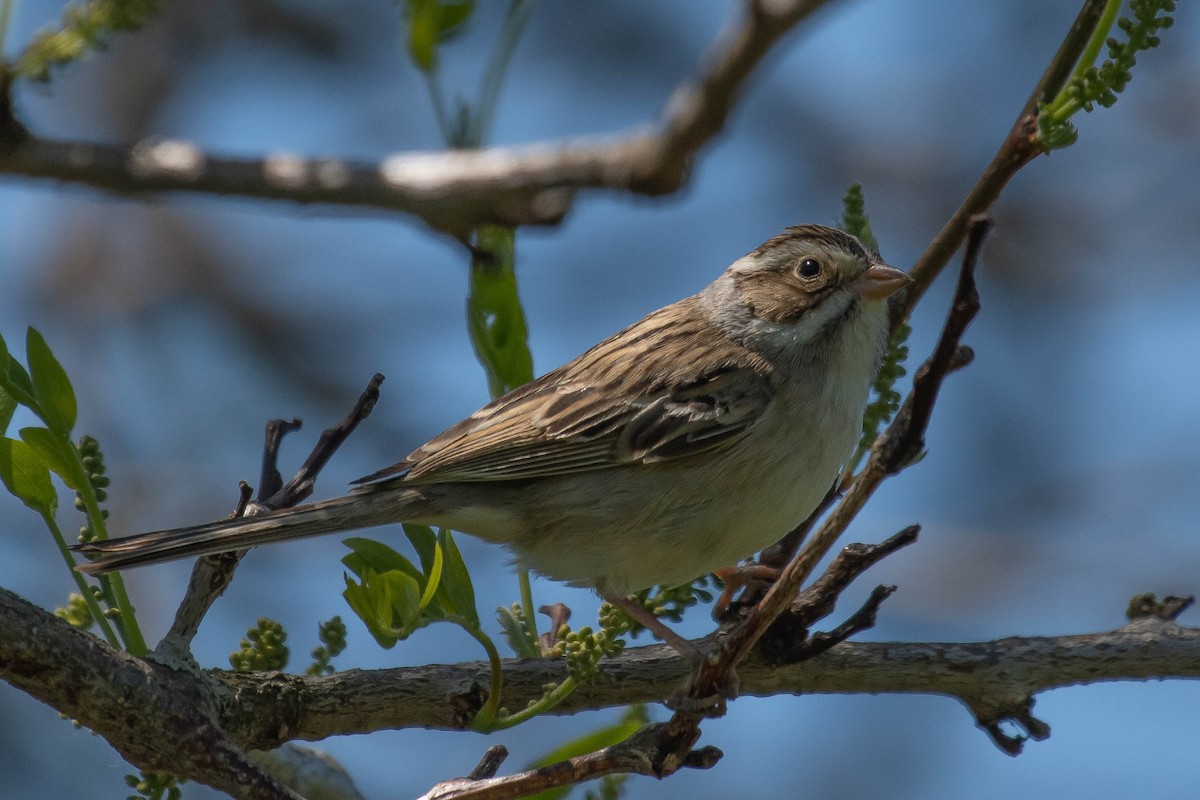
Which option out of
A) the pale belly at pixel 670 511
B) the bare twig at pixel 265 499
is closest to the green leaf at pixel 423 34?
the bare twig at pixel 265 499

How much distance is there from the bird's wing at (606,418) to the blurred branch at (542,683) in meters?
0.96

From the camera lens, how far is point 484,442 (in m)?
4.72

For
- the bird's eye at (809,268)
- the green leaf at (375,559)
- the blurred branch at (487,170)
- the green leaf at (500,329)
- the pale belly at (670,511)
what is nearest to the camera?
the blurred branch at (487,170)

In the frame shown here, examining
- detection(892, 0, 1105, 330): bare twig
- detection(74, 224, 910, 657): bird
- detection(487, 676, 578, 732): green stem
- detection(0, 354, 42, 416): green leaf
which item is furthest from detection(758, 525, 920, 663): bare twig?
detection(0, 354, 42, 416): green leaf

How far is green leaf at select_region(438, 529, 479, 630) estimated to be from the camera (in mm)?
2988

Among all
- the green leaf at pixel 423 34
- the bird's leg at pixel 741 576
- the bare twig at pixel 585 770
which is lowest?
the bare twig at pixel 585 770

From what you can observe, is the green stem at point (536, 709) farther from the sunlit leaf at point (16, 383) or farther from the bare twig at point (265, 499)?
the sunlit leaf at point (16, 383)

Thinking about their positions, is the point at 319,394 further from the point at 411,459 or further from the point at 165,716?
the point at 165,716

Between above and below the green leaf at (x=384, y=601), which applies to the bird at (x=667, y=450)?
above

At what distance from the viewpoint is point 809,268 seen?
5176 millimetres

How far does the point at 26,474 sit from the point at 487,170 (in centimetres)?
152

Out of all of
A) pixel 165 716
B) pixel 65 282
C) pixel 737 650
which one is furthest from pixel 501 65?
pixel 65 282

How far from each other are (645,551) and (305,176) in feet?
7.31

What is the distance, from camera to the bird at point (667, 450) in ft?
14.4
